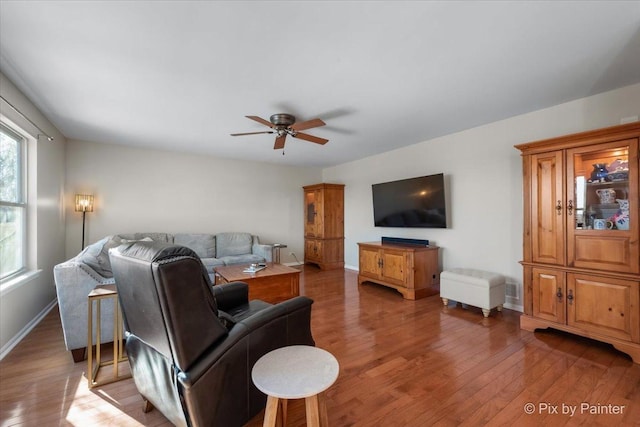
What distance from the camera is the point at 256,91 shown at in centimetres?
271

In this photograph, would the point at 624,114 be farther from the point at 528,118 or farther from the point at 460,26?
the point at 460,26

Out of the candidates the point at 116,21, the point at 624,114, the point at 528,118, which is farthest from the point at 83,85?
the point at 624,114

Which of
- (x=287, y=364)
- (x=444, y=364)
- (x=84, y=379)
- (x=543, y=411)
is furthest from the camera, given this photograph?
(x=444, y=364)

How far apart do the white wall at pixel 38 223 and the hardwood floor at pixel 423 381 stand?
9.4 inches

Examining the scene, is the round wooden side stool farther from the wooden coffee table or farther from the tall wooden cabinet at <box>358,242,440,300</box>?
the tall wooden cabinet at <box>358,242,440,300</box>

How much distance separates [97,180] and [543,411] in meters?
6.18

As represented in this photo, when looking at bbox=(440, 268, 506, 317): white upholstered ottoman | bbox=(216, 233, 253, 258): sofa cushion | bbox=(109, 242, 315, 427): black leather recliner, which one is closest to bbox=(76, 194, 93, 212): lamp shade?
bbox=(216, 233, 253, 258): sofa cushion

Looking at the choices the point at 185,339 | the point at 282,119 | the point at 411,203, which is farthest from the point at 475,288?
the point at 185,339

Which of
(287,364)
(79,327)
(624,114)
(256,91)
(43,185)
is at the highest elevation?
(256,91)

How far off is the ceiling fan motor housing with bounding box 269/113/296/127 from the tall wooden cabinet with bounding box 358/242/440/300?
236 cm

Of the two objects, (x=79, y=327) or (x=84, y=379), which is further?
(x=79, y=327)

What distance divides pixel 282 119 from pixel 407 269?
264 centimetres

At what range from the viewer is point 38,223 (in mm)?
3170

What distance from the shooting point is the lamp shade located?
14.2 feet
